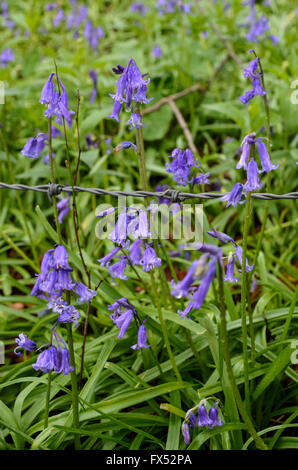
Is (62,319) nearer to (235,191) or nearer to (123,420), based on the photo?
(123,420)

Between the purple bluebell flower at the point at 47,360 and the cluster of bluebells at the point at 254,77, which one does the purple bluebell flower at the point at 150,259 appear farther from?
the cluster of bluebells at the point at 254,77

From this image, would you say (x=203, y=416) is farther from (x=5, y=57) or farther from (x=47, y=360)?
(x=5, y=57)

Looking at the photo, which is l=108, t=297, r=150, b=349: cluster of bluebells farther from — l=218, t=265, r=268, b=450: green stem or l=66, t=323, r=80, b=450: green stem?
l=218, t=265, r=268, b=450: green stem

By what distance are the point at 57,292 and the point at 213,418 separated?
93 centimetres

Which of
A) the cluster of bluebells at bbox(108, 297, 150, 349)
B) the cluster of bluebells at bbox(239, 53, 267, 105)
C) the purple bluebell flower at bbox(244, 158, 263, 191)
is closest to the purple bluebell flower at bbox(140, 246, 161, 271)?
the cluster of bluebells at bbox(108, 297, 150, 349)

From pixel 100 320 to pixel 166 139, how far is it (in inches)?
117

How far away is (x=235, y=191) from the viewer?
207 centimetres

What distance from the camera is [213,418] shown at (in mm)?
2199

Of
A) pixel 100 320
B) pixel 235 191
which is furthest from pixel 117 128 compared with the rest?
pixel 235 191

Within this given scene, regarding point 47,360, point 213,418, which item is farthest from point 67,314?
point 213,418

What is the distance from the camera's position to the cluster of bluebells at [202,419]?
7.05 ft

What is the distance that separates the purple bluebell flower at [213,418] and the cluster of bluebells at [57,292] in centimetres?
68

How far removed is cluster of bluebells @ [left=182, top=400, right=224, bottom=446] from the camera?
2150 mm

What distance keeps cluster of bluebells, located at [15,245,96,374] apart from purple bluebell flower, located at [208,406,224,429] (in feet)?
2.22
